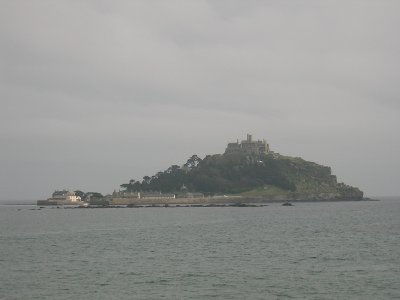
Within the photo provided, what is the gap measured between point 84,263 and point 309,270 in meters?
19.6

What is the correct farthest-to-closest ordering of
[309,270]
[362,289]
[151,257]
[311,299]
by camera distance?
[151,257], [309,270], [362,289], [311,299]

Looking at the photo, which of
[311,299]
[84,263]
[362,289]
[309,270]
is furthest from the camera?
[84,263]

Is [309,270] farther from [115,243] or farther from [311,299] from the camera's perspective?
[115,243]

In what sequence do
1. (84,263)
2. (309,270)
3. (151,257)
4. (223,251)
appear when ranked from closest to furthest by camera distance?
1. (309,270)
2. (84,263)
3. (151,257)
4. (223,251)

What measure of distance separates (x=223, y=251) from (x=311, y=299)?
27.4m

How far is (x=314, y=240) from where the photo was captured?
7606 centimetres

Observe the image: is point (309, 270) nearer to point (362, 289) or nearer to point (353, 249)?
point (362, 289)

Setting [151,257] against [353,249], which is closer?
[151,257]

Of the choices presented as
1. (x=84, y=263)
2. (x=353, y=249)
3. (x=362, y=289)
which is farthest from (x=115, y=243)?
(x=362, y=289)

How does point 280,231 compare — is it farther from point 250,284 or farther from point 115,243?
point 250,284

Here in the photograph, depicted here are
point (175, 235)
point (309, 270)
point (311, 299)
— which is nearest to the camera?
point (311, 299)

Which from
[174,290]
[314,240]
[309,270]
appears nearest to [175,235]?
[314,240]

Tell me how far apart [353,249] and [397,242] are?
32.1ft

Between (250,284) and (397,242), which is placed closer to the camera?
(250,284)
